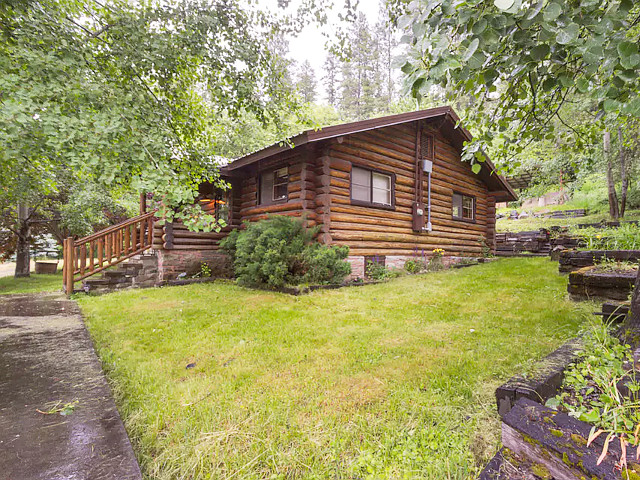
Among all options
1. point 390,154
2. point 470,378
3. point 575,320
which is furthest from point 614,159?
point 470,378

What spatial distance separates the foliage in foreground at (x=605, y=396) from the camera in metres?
1.34

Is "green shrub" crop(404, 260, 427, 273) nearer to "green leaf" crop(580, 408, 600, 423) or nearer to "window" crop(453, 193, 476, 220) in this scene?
"window" crop(453, 193, 476, 220)

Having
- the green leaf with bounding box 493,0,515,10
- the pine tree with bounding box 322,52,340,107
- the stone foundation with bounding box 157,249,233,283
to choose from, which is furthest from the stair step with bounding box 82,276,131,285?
the pine tree with bounding box 322,52,340,107

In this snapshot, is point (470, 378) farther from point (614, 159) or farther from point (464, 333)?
point (614, 159)

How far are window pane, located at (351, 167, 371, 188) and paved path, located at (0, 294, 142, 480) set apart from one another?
753 centimetres

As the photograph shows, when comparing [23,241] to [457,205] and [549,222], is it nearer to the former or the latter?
[457,205]

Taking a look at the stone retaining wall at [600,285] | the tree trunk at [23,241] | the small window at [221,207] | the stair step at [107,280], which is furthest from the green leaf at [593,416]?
the tree trunk at [23,241]

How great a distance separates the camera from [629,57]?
5.79 ft

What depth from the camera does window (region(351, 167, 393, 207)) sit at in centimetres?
921

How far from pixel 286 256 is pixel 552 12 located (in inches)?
255

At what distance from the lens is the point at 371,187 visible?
9.48m

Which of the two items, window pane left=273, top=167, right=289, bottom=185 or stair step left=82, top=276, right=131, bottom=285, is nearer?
stair step left=82, top=276, right=131, bottom=285

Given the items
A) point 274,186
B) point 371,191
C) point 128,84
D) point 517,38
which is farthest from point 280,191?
point 517,38

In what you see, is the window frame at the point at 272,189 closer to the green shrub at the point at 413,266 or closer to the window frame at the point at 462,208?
the green shrub at the point at 413,266
